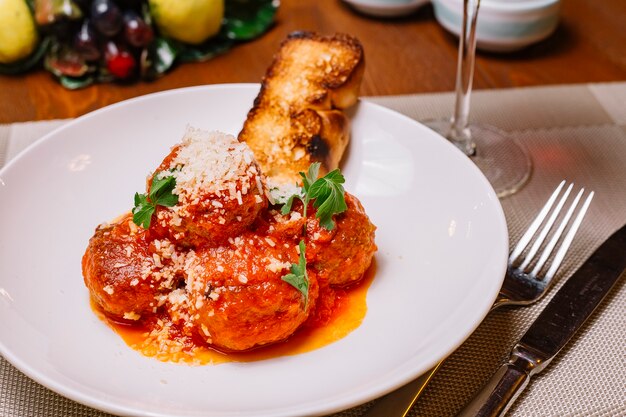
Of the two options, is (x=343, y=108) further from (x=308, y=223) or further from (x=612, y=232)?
(x=612, y=232)

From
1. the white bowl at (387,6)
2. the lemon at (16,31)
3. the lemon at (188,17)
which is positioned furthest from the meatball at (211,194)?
the white bowl at (387,6)

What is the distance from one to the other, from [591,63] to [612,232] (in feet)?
4.69

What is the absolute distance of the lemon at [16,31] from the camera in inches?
124

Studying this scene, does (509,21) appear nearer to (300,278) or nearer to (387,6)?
(387,6)

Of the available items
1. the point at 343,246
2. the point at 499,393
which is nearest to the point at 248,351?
the point at 343,246

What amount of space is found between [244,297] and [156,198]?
329mm

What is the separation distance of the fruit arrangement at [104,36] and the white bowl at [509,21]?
1.21 m

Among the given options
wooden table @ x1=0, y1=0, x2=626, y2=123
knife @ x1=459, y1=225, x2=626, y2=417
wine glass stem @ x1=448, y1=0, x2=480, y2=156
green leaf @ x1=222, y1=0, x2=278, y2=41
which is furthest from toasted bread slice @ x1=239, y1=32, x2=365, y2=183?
green leaf @ x1=222, y1=0, x2=278, y2=41

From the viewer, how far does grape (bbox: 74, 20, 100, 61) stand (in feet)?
10.5

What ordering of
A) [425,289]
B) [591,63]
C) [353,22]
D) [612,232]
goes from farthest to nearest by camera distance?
[353,22] < [591,63] < [612,232] < [425,289]

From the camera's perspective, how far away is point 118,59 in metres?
3.19

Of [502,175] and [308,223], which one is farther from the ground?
[308,223]

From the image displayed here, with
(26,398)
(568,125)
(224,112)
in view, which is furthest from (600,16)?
(26,398)

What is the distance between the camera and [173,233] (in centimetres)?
162
